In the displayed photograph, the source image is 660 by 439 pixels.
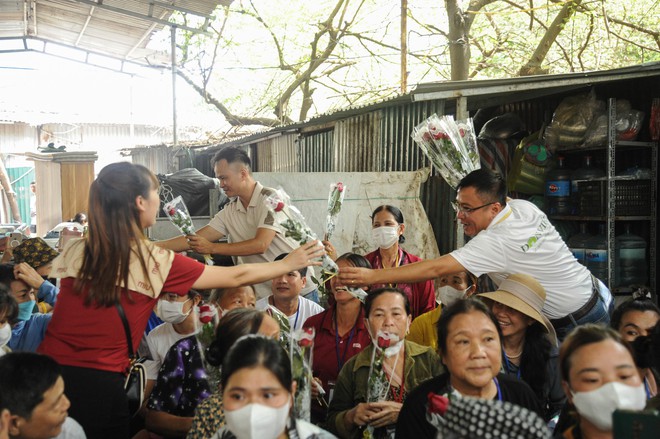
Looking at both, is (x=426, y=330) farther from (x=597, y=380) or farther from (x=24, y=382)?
(x=24, y=382)

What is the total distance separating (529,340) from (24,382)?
95.6 inches

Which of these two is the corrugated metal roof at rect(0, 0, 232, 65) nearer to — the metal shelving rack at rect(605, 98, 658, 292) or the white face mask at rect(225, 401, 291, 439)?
the metal shelving rack at rect(605, 98, 658, 292)

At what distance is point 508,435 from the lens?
1.75 meters

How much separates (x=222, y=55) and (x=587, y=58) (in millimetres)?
9091

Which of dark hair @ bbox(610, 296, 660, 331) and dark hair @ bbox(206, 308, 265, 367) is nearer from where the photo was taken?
dark hair @ bbox(206, 308, 265, 367)

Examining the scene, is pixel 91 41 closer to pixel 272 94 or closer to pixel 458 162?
pixel 272 94

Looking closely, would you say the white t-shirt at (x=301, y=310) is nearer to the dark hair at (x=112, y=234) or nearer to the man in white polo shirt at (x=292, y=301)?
the man in white polo shirt at (x=292, y=301)

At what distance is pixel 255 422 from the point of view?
2.14 m

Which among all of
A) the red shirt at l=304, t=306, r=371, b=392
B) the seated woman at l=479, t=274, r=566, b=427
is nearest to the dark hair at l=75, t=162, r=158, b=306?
the red shirt at l=304, t=306, r=371, b=392

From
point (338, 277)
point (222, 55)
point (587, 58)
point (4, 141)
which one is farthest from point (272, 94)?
point (338, 277)

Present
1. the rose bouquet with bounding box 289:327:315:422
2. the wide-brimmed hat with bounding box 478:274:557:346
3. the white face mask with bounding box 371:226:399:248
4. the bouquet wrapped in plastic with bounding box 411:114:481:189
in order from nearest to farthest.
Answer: the rose bouquet with bounding box 289:327:315:422 < the wide-brimmed hat with bounding box 478:274:557:346 < the bouquet wrapped in plastic with bounding box 411:114:481:189 < the white face mask with bounding box 371:226:399:248

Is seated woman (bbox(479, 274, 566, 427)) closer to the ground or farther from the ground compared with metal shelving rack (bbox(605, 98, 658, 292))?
closer to the ground

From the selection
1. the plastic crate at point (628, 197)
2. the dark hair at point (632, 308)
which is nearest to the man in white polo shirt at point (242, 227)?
the dark hair at point (632, 308)

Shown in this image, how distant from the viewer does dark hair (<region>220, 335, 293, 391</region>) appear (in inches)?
90.4
